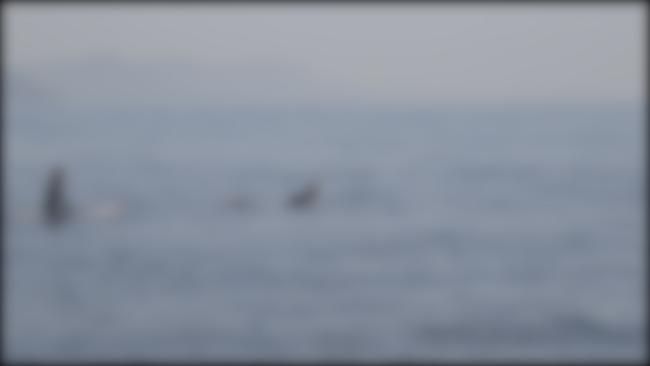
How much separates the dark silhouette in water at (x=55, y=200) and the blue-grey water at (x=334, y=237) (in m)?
0.03

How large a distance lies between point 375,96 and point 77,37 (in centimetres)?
99

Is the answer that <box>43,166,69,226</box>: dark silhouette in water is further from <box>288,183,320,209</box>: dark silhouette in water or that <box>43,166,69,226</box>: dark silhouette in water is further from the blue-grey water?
<box>288,183,320,209</box>: dark silhouette in water

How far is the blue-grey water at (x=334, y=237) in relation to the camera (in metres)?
2.23

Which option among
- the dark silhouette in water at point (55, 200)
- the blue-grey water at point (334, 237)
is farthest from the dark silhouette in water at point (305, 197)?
the dark silhouette in water at point (55, 200)

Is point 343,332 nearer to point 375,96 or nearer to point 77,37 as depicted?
point 375,96

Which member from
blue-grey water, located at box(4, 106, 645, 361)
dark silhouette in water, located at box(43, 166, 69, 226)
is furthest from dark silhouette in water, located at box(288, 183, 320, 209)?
dark silhouette in water, located at box(43, 166, 69, 226)

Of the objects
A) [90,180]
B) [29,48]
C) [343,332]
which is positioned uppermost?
[29,48]

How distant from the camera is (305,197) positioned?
7.56ft

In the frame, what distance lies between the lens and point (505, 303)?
225 cm

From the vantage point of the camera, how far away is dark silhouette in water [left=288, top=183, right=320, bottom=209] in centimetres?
229

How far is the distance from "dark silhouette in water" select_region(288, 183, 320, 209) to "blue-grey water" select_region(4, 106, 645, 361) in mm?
26

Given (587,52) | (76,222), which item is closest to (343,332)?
(76,222)

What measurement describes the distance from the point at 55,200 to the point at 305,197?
781 mm

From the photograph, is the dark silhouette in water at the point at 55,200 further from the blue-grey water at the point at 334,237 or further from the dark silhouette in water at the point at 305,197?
the dark silhouette in water at the point at 305,197
